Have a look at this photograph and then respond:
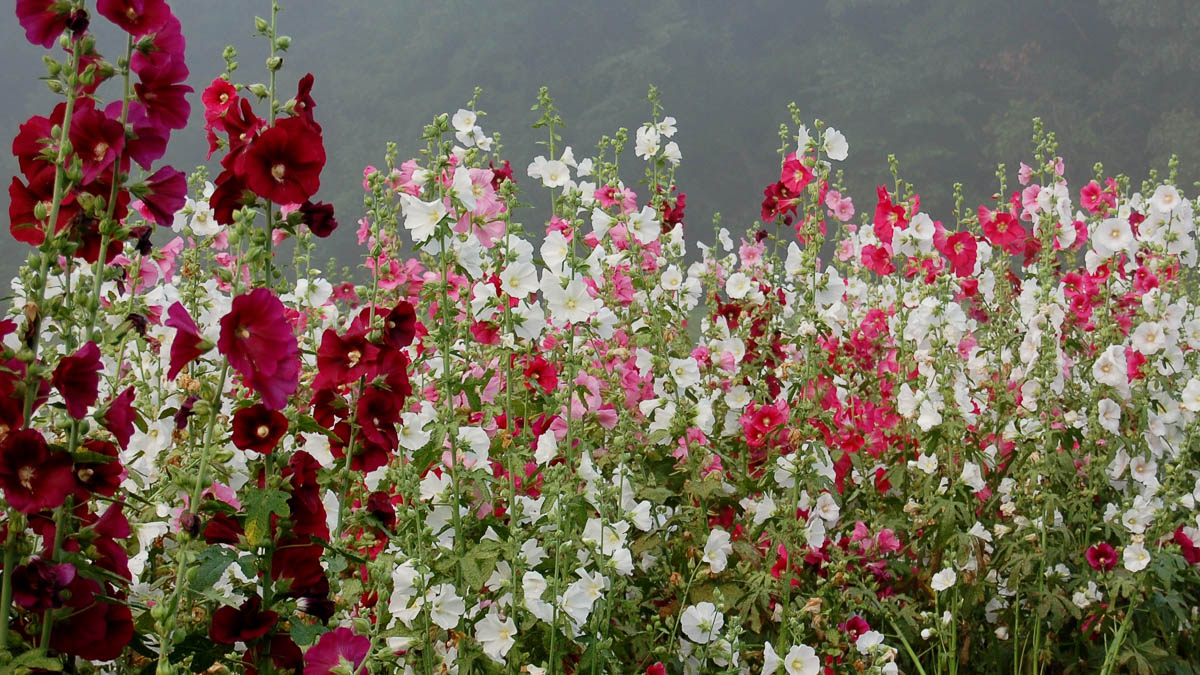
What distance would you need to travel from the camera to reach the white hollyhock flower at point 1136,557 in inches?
110

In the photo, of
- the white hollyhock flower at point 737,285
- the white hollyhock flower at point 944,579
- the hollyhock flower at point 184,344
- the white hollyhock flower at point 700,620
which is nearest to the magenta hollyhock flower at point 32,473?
the hollyhock flower at point 184,344

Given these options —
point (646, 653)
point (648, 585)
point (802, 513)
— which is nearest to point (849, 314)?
point (802, 513)

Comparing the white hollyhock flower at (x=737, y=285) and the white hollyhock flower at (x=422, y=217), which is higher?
the white hollyhock flower at (x=737, y=285)

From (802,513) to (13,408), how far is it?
1.93 meters

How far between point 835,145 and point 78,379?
7.27ft

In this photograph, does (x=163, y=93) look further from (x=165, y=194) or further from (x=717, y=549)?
(x=717, y=549)

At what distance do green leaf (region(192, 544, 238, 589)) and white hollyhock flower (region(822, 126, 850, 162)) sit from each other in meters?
2.06

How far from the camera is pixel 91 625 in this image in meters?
1.25

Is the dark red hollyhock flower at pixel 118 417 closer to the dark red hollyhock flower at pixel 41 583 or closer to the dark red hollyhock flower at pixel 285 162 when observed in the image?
the dark red hollyhock flower at pixel 41 583

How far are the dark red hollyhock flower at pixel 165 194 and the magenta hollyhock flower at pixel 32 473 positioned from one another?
34cm

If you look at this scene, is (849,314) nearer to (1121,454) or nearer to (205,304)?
(1121,454)

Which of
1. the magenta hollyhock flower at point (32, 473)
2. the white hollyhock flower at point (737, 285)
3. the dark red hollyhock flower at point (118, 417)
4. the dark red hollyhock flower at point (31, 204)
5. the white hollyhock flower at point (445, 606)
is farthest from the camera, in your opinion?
the white hollyhock flower at point (737, 285)

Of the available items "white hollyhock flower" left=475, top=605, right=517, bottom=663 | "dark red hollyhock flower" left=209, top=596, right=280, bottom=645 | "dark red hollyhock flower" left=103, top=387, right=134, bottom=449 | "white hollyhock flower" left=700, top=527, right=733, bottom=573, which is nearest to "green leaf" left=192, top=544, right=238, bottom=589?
Result: "dark red hollyhock flower" left=209, top=596, right=280, bottom=645

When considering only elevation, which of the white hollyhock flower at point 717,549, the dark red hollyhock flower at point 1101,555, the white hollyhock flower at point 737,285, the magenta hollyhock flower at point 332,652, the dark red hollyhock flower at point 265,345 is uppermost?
the white hollyhock flower at point 737,285
